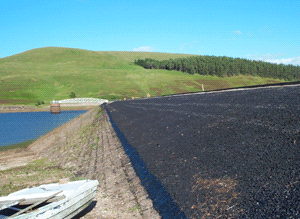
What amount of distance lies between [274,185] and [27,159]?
17602 mm

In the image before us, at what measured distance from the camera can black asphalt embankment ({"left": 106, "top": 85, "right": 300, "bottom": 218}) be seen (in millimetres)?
3952

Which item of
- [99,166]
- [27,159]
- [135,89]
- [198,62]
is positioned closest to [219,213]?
[99,166]

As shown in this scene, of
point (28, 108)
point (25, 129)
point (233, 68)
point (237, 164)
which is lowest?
point (28, 108)

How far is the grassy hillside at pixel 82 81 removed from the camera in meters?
109

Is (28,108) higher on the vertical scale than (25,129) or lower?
lower

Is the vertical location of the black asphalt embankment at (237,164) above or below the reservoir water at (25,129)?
above

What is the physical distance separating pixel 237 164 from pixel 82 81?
123348 mm

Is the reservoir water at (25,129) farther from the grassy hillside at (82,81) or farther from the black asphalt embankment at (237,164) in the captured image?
the grassy hillside at (82,81)

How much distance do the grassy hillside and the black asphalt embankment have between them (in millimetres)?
90505

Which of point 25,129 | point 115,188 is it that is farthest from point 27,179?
point 25,129

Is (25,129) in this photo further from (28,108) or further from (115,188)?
(28,108)

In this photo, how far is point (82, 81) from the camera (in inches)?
4887

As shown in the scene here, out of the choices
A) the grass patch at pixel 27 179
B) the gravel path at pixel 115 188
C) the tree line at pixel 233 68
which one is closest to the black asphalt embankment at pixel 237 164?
the gravel path at pixel 115 188

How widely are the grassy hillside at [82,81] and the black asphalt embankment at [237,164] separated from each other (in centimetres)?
9050
